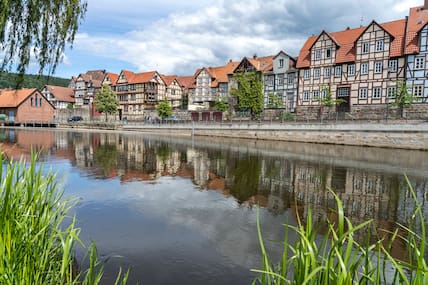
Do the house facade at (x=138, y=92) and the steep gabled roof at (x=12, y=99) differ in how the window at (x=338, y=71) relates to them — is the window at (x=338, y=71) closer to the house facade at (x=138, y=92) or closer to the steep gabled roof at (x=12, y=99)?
the house facade at (x=138, y=92)

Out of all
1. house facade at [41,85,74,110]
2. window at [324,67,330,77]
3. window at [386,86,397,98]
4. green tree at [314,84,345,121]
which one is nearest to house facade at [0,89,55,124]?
house facade at [41,85,74,110]

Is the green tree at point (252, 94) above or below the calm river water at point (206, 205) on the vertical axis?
above

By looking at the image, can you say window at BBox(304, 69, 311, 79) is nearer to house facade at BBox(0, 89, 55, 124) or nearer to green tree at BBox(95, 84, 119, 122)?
green tree at BBox(95, 84, 119, 122)

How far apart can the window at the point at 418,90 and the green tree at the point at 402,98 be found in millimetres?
629

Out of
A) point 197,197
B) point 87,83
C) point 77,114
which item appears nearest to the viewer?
point 197,197

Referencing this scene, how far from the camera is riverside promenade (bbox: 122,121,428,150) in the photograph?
29.6 m

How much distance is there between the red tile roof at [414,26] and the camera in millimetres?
38428

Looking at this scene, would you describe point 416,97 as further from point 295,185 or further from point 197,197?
point 197,197

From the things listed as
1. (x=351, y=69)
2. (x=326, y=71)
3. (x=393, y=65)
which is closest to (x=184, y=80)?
(x=326, y=71)

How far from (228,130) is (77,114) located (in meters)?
51.2

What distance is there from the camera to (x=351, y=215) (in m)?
9.34

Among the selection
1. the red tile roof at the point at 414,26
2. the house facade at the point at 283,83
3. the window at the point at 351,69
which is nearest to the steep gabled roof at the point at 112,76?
the house facade at the point at 283,83

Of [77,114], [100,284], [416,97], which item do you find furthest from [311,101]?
[77,114]

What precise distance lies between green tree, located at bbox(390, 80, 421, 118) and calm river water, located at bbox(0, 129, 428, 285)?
2077cm
